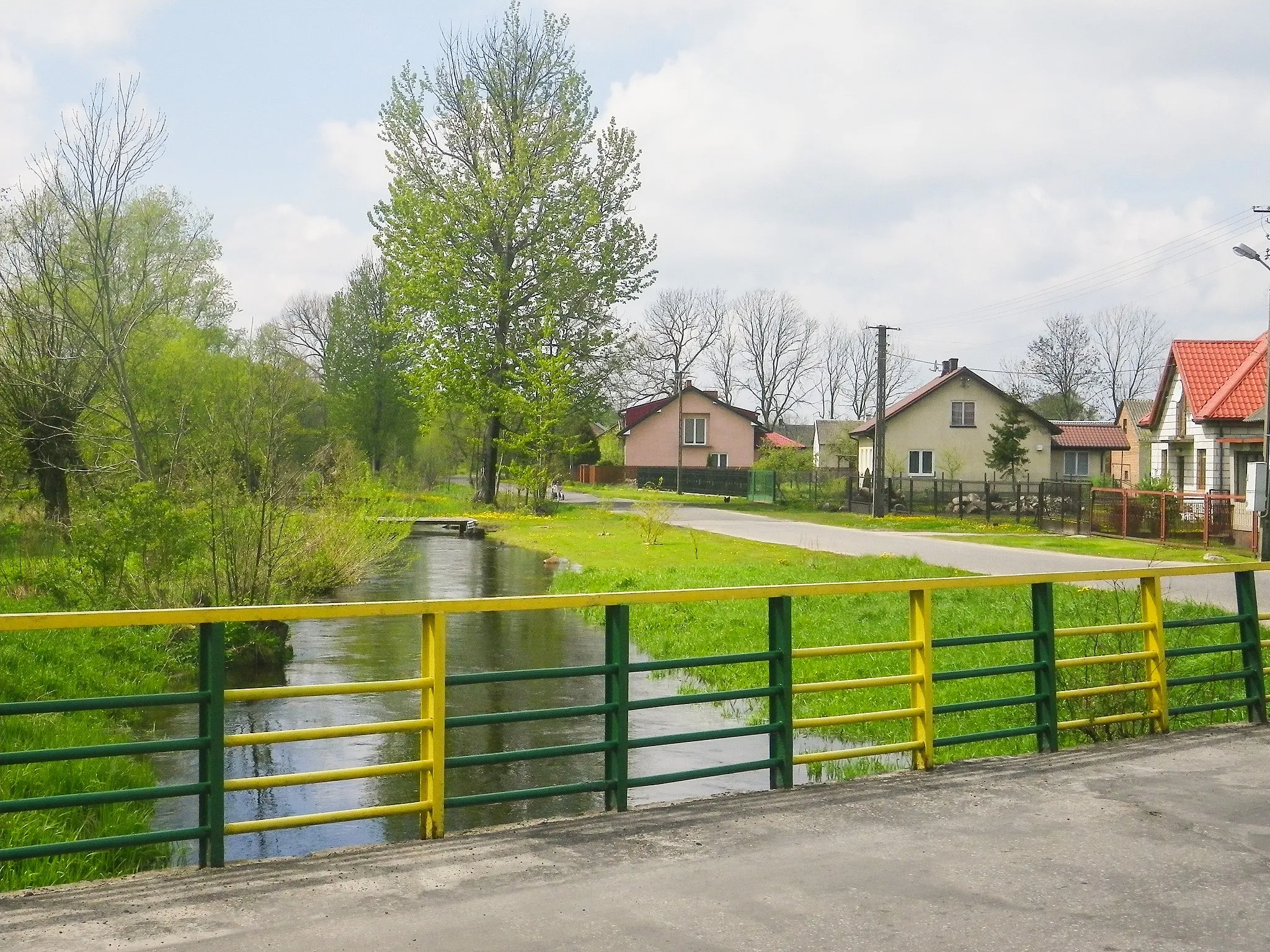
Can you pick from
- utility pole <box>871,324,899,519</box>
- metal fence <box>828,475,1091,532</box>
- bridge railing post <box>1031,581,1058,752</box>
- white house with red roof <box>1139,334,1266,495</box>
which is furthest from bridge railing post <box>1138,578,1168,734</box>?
utility pole <box>871,324,899,519</box>

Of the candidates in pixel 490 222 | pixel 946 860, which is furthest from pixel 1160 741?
pixel 490 222

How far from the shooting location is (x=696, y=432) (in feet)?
288

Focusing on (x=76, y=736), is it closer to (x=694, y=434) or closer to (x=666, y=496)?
(x=666, y=496)

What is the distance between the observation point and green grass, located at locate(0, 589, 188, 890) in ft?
23.8

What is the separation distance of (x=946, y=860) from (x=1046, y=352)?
349 ft

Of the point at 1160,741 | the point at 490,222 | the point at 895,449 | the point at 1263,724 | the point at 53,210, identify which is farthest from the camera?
the point at 895,449

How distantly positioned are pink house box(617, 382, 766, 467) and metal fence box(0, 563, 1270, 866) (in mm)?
75924

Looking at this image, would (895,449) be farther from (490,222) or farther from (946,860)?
(946,860)

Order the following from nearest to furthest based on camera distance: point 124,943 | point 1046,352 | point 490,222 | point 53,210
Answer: point 124,943, point 53,210, point 490,222, point 1046,352

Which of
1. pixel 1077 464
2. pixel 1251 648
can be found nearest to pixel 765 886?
pixel 1251 648

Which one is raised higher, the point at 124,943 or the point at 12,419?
the point at 12,419

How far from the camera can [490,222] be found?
152 ft

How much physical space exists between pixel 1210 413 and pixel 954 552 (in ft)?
52.4

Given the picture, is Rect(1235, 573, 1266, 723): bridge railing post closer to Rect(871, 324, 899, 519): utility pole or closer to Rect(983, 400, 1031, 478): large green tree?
Rect(871, 324, 899, 519): utility pole
